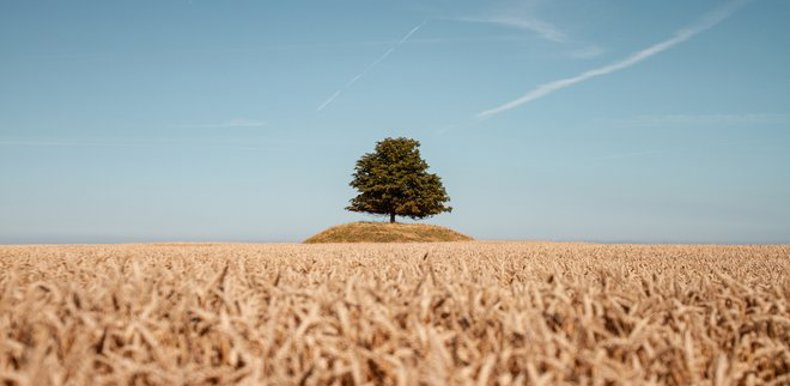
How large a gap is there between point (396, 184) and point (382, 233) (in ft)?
40.8

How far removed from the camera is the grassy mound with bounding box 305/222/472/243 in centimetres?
4434

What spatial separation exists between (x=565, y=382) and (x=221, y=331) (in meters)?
1.28

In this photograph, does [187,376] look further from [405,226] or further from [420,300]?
[405,226]

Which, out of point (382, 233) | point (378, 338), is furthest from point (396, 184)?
point (378, 338)

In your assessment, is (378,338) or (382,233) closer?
(378,338)

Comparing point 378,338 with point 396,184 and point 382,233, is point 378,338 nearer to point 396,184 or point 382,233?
point 382,233

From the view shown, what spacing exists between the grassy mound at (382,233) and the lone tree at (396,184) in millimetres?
7332

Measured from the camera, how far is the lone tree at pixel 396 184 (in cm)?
5734

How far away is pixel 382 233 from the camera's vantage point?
148 feet

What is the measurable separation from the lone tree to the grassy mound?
289 inches

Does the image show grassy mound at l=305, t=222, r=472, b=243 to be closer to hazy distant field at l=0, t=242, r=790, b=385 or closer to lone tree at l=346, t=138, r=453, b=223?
lone tree at l=346, t=138, r=453, b=223

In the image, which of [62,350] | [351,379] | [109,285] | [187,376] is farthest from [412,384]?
[109,285]

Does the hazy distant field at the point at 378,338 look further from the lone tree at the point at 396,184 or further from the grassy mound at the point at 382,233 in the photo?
the lone tree at the point at 396,184

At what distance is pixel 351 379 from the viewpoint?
225 cm
